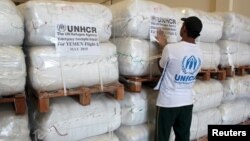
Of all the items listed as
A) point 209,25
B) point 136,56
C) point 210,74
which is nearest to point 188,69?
point 136,56

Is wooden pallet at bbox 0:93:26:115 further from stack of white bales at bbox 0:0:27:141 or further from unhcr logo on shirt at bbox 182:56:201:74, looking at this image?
unhcr logo on shirt at bbox 182:56:201:74

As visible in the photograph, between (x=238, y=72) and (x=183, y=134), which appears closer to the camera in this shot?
(x=183, y=134)

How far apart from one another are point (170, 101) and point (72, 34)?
139cm

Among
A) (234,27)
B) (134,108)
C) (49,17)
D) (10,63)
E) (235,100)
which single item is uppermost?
(49,17)

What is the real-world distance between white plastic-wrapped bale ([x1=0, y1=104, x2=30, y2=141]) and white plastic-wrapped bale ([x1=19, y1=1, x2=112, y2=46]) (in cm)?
73

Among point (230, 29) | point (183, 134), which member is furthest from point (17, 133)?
point (230, 29)

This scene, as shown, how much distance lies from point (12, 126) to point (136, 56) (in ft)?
5.24

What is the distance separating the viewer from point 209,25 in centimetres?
420

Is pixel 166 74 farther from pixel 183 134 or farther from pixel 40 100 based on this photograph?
pixel 40 100

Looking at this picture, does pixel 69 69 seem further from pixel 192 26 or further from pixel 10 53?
pixel 192 26

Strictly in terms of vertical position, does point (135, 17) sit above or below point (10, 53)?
above

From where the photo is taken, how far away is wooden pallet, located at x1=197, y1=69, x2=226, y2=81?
13.8ft

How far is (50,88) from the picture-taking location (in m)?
2.68

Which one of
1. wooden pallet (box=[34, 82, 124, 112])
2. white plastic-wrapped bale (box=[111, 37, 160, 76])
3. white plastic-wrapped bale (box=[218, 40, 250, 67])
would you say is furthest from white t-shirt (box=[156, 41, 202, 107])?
white plastic-wrapped bale (box=[218, 40, 250, 67])
